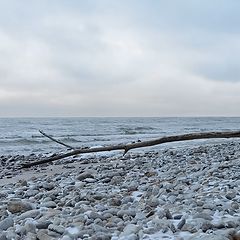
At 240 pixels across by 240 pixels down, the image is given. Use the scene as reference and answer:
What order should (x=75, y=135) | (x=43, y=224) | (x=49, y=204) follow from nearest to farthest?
1. (x=43, y=224)
2. (x=49, y=204)
3. (x=75, y=135)

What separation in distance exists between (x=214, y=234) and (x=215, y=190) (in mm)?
1734

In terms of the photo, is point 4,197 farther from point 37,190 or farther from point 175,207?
point 175,207

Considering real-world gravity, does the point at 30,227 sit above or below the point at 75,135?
above

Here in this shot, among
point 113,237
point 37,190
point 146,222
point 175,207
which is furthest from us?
point 37,190

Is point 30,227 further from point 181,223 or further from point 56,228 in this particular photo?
point 181,223

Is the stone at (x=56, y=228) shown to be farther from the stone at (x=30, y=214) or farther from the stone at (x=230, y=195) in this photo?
the stone at (x=230, y=195)

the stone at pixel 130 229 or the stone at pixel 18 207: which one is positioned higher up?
the stone at pixel 130 229

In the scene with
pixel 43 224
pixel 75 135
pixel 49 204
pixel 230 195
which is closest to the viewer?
pixel 43 224

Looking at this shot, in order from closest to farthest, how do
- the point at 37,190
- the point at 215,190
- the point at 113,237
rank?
1. the point at 113,237
2. the point at 215,190
3. the point at 37,190

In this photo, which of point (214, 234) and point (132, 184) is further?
point (132, 184)

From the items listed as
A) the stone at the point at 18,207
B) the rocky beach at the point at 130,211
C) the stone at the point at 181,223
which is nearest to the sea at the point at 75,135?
the rocky beach at the point at 130,211

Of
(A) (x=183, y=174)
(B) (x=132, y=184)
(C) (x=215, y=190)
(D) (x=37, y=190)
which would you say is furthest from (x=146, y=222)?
(A) (x=183, y=174)

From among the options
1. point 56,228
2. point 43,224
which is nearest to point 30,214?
point 43,224

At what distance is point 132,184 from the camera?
5625mm
